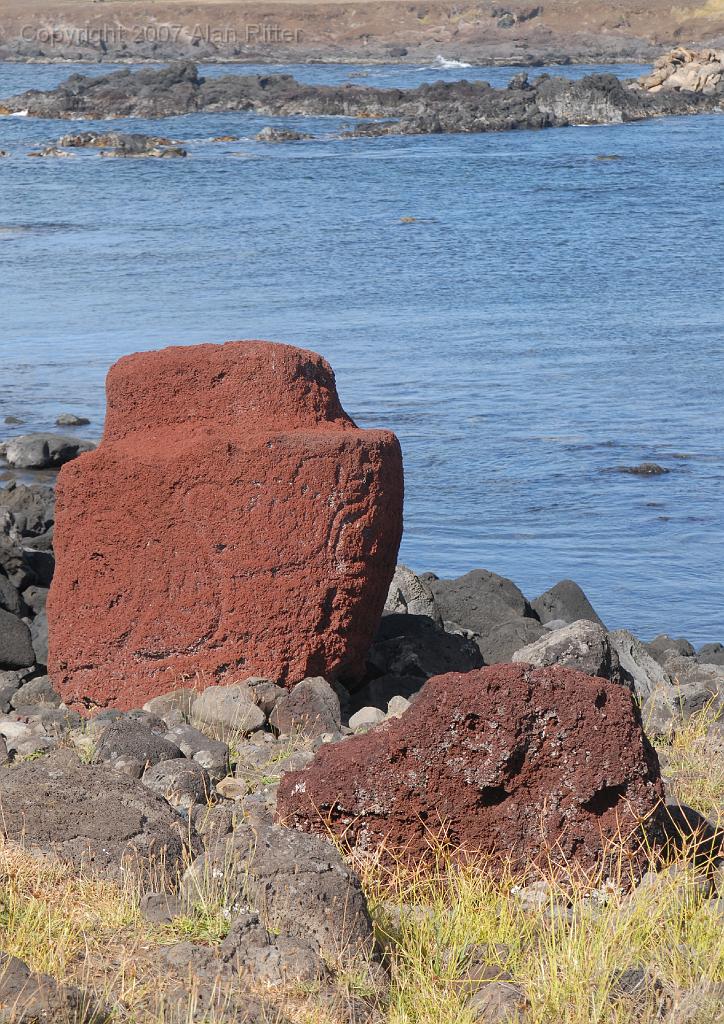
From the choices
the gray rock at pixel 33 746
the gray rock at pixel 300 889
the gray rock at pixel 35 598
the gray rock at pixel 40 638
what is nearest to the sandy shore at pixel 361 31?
the gray rock at pixel 35 598

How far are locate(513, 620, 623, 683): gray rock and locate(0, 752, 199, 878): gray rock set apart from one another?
2.16m

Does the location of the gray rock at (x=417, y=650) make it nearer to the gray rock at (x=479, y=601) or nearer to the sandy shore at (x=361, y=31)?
the gray rock at (x=479, y=601)

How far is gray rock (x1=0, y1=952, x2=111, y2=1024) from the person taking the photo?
3295 mm

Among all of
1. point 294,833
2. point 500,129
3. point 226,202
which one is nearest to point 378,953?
point 294,833

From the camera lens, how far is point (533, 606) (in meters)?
9.66

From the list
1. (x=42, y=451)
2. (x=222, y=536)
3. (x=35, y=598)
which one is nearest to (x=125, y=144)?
(x=42, y=451)

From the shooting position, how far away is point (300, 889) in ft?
13.4

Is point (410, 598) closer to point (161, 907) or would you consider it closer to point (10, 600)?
point (10, 600)

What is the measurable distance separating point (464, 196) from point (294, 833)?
32773 mm

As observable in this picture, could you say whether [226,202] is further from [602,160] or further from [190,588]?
[190,588]

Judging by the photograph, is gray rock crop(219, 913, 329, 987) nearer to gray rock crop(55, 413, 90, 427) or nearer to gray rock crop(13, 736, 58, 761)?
gray rock crop(13, 736, 58, 761)

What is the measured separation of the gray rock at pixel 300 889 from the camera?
4016 mm

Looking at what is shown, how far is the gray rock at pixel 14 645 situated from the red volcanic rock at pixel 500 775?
9.93 ft

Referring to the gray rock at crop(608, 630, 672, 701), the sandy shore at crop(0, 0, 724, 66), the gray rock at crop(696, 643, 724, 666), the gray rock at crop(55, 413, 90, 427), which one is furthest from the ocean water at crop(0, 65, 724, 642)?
the sandy shore at crop(0, 0, 724, 66)
